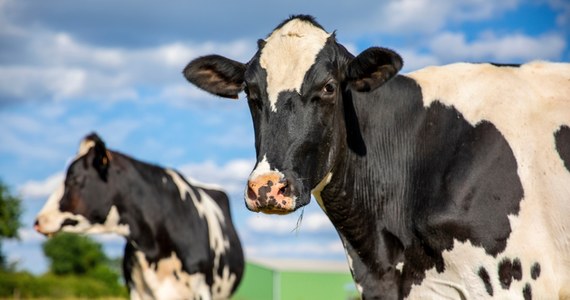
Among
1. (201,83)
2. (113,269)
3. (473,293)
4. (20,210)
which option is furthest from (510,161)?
(113,269)

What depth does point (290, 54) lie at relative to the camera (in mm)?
6277

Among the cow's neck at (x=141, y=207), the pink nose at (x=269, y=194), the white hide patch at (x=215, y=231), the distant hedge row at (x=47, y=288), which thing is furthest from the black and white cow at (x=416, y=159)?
the distant hedge row at (x=47, y=288)

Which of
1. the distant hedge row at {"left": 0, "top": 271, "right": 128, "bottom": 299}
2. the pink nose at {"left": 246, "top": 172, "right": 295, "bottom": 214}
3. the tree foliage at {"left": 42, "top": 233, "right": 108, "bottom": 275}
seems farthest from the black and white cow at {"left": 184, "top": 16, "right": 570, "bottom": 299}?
the tree foliage at {"left": 42, "top": 233, "right": 108, "bottom": 275}

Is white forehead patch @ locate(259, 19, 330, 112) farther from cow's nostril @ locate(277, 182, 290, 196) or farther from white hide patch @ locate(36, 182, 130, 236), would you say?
white hide patch @ locate(36, 182, 130, 236)

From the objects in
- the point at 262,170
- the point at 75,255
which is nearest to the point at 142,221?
the point at 262,170

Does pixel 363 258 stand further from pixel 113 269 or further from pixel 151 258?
pixel 113 269

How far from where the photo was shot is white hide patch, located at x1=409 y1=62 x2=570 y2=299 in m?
5.91

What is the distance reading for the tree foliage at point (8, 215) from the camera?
41500 mm

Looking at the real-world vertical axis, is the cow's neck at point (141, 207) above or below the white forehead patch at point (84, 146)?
below

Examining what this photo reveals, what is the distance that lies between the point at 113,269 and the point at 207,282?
160 feet

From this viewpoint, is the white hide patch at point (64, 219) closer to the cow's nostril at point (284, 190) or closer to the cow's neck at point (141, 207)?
the cow's neck at point (141, 207)

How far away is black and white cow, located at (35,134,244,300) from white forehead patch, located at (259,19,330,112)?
347 inches

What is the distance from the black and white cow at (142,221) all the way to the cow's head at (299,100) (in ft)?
27.8

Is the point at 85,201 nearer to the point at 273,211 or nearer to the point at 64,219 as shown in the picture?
the point at 64,219
